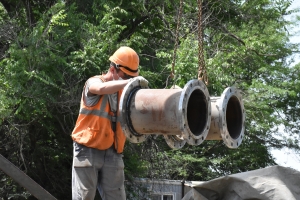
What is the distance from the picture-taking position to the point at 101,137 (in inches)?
203

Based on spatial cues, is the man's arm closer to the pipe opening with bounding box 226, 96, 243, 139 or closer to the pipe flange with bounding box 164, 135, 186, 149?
the pipe flange with bounding box 164, 135, 186, 149

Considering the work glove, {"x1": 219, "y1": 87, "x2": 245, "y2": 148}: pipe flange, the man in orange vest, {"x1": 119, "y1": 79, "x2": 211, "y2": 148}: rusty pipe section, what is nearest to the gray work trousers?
the man in orange vest

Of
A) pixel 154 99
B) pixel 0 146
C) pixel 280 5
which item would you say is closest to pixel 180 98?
pixel 154 99

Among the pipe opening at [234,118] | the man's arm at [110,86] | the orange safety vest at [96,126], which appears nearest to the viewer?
the man's arm at [110,86]

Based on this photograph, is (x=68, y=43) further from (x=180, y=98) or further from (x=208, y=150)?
(x=208, y=150)

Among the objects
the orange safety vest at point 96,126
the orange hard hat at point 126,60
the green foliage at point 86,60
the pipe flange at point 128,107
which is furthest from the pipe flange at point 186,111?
the green foliage at point 86,60

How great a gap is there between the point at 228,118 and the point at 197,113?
0.55 meters

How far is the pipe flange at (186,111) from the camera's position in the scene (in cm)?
462

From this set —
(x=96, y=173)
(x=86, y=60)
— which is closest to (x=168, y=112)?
(x=96, y=173)

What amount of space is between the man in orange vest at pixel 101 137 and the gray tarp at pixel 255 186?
0.78 m

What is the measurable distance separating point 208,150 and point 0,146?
26.7ft

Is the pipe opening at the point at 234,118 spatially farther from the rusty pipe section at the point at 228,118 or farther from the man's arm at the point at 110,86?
the man's arm at the point at 110,86

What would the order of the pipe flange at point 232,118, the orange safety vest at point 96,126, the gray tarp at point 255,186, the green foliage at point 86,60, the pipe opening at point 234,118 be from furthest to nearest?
the green foliage at point 86,60 < the pipe opening at point 234,118 < the orange safety vest at point 96,126 < the pipe flange at point 232,118 < the gray tarp at point 255,186

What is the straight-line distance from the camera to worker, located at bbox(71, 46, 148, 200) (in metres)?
5.16
